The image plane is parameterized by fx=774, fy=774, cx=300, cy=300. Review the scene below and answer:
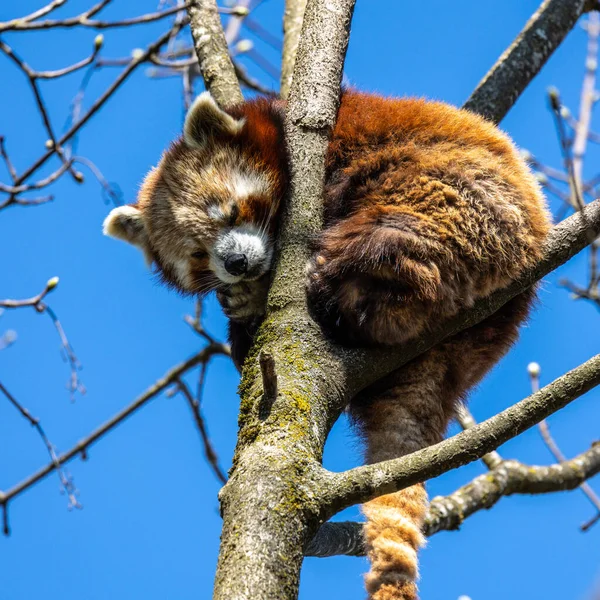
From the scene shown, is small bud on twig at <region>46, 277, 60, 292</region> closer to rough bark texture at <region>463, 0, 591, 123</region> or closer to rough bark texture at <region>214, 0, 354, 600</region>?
rough bark texture at <region>214, 0, 354, 600</region>

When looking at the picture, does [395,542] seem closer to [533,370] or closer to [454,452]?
[454,452]

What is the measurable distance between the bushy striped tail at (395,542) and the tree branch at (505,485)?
537 mm

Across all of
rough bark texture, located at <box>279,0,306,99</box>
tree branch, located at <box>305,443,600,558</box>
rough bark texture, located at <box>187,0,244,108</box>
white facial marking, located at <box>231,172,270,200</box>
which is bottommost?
tree branch, located at <box>305,443,600,558</box>

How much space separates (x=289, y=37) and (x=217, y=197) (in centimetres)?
146

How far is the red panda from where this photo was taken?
3.22 m

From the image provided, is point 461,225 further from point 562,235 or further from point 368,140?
point 368,140

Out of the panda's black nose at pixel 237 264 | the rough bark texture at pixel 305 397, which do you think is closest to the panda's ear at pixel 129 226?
the panda's black nose at pixel 237 264

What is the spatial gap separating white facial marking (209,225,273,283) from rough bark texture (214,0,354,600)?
2.57ft

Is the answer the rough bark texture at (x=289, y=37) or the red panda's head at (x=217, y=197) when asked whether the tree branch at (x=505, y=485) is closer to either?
the red panda's head at (x=217, y=197)

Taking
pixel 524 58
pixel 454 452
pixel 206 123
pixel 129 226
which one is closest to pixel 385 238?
pixel 454 452

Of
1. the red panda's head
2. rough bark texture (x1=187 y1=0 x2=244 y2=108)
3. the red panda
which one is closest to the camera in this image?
the red panda

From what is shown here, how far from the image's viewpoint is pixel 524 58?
5.16 metres

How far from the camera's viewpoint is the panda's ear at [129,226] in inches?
189

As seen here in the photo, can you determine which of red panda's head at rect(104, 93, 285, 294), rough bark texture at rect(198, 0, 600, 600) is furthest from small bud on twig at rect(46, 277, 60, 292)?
rough bark texture at rect(198, 0, 600, 600)
